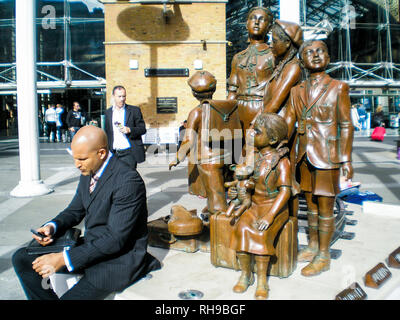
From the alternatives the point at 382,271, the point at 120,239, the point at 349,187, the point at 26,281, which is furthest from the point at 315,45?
the point at 349,187

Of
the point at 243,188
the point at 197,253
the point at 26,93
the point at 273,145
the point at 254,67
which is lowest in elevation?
the point at 197,253

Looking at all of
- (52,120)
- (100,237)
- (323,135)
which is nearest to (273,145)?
(323,135)

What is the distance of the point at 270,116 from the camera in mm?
3086

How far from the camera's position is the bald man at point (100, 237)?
2695 millimetres

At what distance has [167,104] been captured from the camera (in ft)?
51.3

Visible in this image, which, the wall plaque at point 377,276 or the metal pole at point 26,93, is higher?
the metal pole at point 26,93

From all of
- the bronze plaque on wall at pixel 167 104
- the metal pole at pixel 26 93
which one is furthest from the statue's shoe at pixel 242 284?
the bronze plaque on wall at pixel 167 104

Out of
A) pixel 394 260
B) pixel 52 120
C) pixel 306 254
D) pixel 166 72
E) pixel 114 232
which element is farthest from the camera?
pixel 52 120

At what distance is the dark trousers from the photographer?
265 centimetres

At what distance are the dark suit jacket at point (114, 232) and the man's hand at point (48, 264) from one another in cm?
8

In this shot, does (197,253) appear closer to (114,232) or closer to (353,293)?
(114,232)

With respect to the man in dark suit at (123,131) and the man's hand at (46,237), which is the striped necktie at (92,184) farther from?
the man in dark suit at (123,131)

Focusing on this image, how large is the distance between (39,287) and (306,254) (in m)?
2.30

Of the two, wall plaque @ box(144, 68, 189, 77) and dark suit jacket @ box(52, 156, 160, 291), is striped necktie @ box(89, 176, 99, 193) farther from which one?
wall plaque @ box(144, 68, 189, 77)
